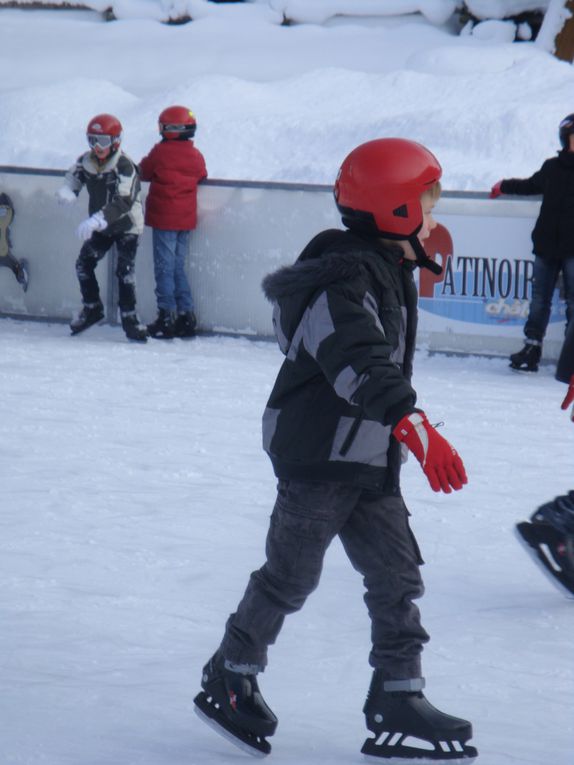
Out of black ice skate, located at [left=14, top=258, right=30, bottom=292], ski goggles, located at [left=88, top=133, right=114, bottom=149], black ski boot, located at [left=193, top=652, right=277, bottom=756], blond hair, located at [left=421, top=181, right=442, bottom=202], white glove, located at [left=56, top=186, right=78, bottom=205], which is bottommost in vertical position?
black ice skate, located at [left=14, top=258, right=30, bottom=292]

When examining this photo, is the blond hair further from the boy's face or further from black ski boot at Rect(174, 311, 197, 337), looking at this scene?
black ski boot at Rect(174, 311, 197, 337)

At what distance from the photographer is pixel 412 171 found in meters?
2.73

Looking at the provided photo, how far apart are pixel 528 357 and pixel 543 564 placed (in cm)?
414

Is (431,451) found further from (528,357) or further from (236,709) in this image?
(528,357)

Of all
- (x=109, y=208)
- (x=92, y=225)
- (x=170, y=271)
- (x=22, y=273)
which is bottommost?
(x=22, y=273)

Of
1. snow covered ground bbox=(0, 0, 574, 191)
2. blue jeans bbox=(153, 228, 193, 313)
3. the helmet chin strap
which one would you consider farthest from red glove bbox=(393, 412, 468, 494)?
snow covered ground bbox=(0, 0, 574, 191)

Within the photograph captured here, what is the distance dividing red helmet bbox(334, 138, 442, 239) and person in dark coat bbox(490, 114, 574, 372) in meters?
5.07

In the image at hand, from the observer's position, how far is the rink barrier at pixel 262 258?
326 inches

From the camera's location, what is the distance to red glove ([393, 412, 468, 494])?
8.07ft

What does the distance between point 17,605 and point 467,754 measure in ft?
4.97

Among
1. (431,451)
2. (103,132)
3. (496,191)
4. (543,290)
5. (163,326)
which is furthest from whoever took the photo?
(163,326)

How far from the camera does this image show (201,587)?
3951 mm

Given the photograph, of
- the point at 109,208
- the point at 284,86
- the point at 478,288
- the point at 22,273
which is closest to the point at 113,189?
the point at 109,208

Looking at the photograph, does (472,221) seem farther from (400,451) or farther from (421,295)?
(400,451)
